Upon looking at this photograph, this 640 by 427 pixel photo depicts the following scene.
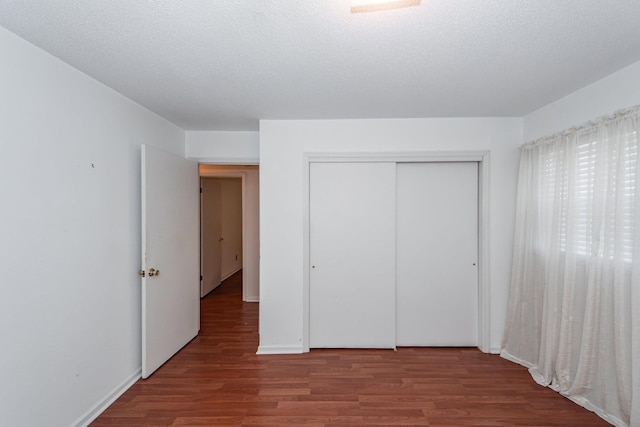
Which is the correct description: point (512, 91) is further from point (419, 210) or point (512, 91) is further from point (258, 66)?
point (258, 66)

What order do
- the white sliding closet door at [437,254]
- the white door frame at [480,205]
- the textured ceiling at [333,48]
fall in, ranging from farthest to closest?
the white sliding closet door at [437,254]
the white door frame at [480,205]
the textured ceiling at [333,48]

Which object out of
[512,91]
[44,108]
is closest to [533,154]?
[512,91]

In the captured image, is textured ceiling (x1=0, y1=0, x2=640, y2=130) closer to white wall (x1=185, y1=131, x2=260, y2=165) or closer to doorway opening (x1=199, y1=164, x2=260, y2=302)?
white wall (x1=185, y1=131, x2=260, y2=165)

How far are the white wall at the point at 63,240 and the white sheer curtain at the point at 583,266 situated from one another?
11.2ft

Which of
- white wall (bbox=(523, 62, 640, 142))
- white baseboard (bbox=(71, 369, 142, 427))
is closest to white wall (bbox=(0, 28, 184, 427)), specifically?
white baseboard (bbox=(71, 369, 142, 427))

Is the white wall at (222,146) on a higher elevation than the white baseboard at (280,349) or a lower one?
higher

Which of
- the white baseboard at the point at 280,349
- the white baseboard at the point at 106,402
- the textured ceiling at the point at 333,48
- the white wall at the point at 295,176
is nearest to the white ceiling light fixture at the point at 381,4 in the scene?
the textured ceiling at the point at 333,48

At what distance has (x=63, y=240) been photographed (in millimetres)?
1722

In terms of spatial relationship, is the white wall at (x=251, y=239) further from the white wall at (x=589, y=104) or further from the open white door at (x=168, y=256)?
the white wall at (x=589, y=104)

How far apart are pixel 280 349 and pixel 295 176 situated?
5.71ft

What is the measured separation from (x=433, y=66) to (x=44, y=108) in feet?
7.68

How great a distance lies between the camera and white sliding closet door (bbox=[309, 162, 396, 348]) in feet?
9.36

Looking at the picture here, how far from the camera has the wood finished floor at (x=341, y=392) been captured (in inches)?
74.6

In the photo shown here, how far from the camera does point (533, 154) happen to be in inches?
99.0
